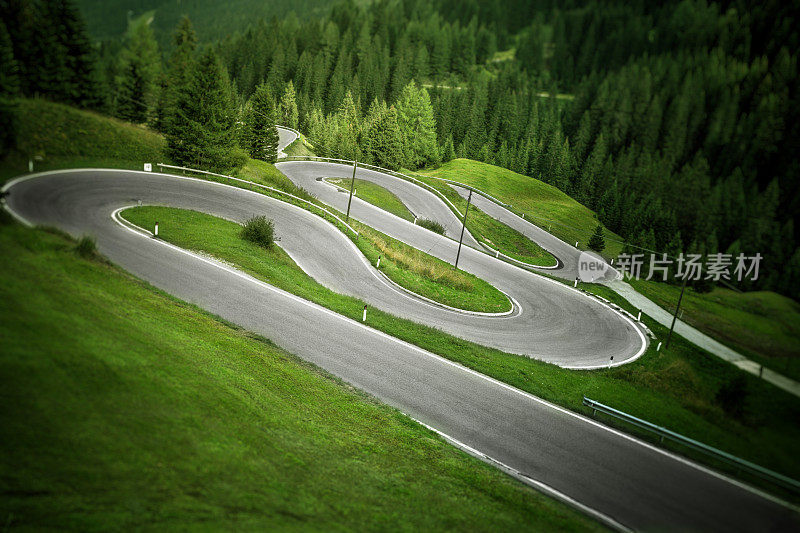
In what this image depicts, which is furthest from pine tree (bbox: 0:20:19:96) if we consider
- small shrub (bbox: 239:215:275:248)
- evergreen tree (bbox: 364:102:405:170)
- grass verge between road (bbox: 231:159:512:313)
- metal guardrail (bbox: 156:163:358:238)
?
evergreen tree (bbox: 364:102:405:170)

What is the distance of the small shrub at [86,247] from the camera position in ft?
32.2

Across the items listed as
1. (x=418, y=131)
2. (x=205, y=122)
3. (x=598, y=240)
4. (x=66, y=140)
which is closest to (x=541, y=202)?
(x=598, y=240)

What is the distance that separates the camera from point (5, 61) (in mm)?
8156

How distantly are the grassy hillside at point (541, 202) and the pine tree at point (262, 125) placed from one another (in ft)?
54.3

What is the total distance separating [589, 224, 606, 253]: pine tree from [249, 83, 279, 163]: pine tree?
22.6 m

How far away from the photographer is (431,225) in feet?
132

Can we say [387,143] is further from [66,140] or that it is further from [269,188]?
[66,140]

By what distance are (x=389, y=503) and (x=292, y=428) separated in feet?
10.7

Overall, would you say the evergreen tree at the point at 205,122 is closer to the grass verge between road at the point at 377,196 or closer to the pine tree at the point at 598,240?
the pine tree at the point at 598,240

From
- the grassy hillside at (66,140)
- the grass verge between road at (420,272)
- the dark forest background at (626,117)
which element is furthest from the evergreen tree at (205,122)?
the grass verge between road at (420,272)

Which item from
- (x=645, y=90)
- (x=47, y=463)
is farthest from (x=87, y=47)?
(x=645, y=90)

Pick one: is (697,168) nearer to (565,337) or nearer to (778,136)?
(778,136)

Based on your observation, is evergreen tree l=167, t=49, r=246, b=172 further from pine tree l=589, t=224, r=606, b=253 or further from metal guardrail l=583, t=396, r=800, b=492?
metal guardrail l=583, t=396, r=800, b=492

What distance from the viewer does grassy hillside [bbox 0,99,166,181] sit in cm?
852
